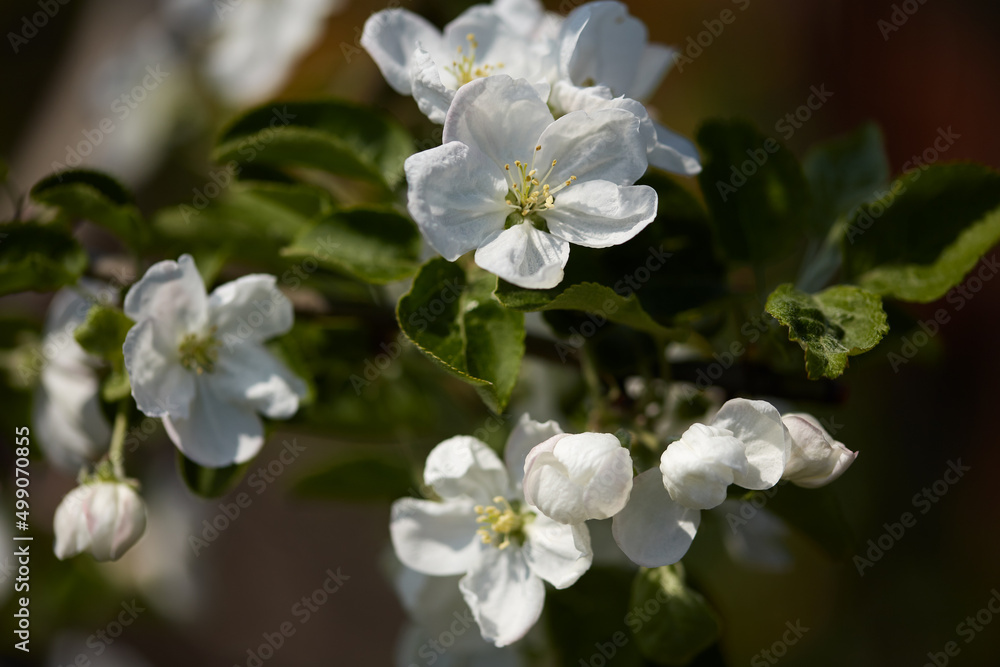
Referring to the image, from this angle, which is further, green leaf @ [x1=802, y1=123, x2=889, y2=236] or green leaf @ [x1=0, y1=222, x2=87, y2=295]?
green leaf @ [x1=802, y1=123, x2=889, y2=236]

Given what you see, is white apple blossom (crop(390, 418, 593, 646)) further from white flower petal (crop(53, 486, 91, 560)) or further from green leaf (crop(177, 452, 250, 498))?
white flower petal (crop(53, 486, 91, 560))

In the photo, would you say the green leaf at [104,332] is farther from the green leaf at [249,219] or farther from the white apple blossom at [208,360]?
the green leaf at [249,219]

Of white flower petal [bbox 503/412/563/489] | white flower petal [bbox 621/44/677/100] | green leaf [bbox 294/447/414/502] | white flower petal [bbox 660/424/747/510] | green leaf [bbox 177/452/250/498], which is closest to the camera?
white flower petal [bbox 660/424/747/510]

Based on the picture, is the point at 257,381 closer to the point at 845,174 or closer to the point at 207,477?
the point at 207,477

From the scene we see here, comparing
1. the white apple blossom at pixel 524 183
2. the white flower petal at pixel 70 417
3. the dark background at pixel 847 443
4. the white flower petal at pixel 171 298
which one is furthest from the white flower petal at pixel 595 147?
the dark background at pixel 847 443

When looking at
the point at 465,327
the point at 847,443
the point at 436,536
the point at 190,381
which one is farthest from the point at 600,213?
the point at 847,443

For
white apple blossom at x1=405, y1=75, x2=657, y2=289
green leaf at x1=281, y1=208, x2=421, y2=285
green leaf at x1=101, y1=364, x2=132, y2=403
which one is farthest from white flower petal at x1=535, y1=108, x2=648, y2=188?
green leaf at x1=101, y1=364, x2=132, y2=403
